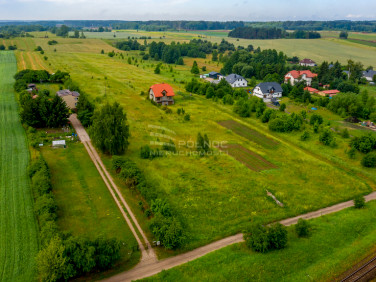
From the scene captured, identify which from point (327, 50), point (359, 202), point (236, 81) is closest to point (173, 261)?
point (359, 202)

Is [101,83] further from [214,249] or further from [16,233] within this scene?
[214,249]

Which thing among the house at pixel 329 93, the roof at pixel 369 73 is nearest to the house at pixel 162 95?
the house at pixel 329 93

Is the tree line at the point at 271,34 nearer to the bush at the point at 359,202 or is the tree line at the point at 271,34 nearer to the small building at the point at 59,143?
the bush at the point at 359,202

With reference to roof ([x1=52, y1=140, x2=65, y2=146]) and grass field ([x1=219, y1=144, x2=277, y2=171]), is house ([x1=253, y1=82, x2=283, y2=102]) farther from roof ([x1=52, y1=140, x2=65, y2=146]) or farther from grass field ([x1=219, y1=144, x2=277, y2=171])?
roof ([x1=52, y1=140, x2=65, y2=146])

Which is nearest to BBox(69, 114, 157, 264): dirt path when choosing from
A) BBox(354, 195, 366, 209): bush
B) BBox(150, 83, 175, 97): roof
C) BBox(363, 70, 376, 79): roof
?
BBox(150, 83, 175, 97): roof

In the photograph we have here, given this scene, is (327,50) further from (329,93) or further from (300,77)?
(329,93)
